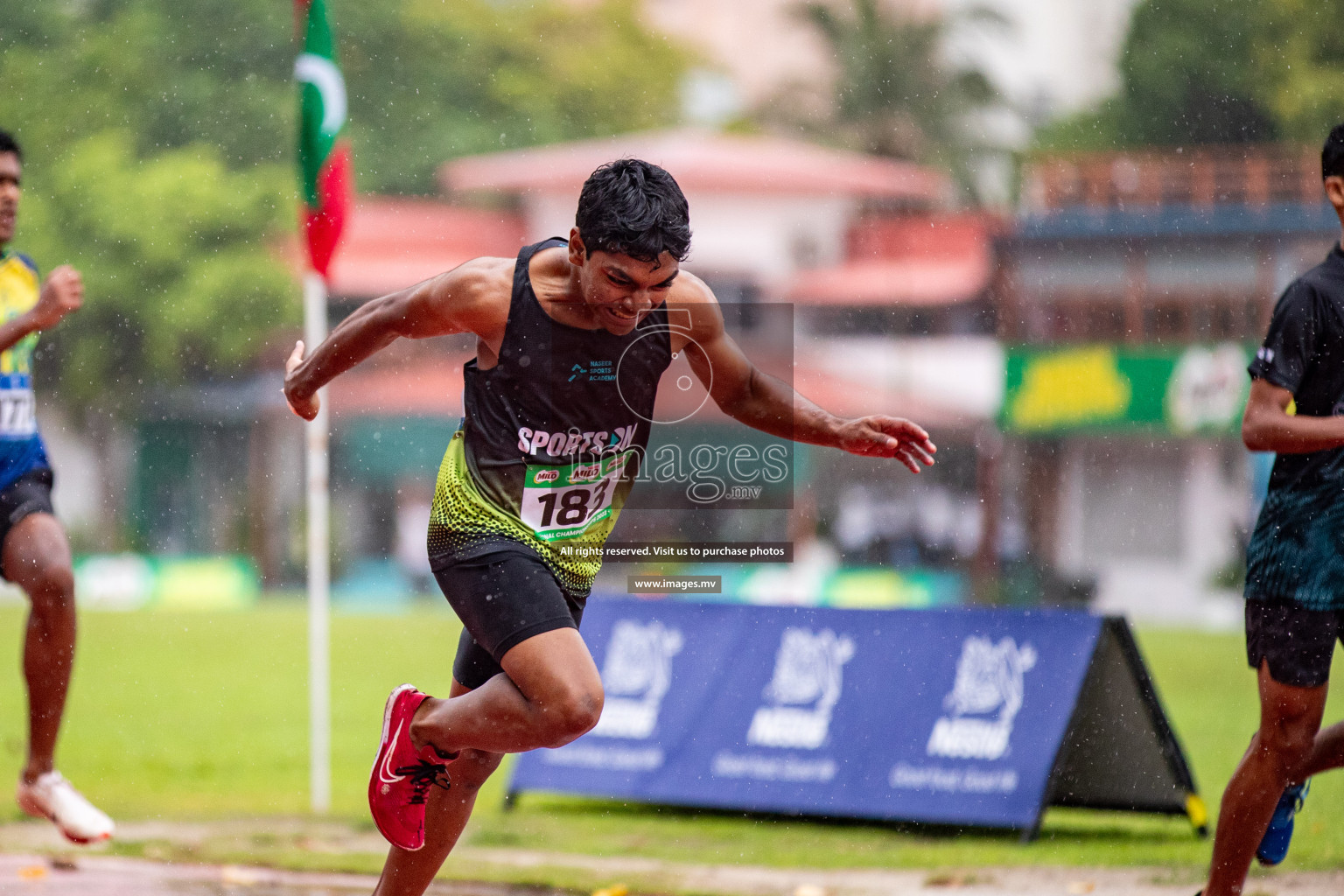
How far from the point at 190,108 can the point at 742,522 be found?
17.4m

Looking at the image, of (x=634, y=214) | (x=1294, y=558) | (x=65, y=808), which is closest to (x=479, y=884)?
(x=65, y=808)

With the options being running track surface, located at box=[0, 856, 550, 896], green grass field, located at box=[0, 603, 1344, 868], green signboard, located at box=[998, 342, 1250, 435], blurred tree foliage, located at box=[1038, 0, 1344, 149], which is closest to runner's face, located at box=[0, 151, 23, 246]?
running track surface, located at box=[0, 856, 550, 896]

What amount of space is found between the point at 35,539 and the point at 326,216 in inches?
92.9

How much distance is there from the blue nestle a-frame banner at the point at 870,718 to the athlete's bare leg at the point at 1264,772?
1.58 meters

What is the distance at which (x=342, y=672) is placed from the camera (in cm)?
1445

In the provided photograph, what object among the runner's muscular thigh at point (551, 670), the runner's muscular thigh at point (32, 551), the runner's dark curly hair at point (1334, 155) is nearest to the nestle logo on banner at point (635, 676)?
the runner's muscular thigh at point (32, 551)

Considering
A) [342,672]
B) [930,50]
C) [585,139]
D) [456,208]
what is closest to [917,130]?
[930,50]

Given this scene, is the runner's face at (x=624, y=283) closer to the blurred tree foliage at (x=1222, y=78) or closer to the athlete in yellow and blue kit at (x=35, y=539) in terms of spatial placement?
the athlete in yellow and blue kit at (x=35, y=539)

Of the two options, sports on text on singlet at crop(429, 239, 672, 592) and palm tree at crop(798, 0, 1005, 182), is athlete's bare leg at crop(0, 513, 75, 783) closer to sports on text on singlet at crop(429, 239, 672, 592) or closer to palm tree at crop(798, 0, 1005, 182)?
sports on text on singlet at crop(429, 239, 672, 592)

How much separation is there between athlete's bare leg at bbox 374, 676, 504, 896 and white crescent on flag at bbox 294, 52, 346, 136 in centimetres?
356

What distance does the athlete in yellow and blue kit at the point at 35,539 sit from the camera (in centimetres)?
442

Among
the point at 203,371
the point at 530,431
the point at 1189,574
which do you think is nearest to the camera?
the point at 530,431

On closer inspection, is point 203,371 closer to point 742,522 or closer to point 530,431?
point 742,522

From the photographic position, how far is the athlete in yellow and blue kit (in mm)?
4418
